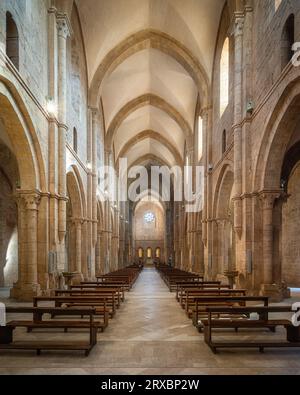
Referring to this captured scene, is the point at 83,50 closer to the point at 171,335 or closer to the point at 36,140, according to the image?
the point at 36,140

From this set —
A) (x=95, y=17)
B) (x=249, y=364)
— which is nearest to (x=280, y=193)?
(x=249, y=364)

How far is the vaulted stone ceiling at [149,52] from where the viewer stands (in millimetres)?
19797

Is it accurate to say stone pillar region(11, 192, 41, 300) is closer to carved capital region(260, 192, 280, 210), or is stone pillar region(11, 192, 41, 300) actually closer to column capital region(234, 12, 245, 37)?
carved capital region(260, 192, 280, 210)

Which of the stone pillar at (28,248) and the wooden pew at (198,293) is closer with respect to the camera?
the wooden pew at (198,293)

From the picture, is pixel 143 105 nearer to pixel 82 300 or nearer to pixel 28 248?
pixel 28 248

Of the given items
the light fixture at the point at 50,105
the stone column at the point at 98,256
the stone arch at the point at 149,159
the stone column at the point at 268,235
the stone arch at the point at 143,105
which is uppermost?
the stone arch at the point at 143,105

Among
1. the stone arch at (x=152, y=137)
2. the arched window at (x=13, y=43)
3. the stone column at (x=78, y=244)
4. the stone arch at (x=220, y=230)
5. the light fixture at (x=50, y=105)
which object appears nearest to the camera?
the arched window at (x=13, y=43)

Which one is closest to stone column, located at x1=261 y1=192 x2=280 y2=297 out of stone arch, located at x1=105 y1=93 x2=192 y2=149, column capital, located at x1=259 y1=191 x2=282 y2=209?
column capital, located at x1=259 y1=191 x2=282 y2=209

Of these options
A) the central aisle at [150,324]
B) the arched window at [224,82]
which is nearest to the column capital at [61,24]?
the arched window at [224,82]

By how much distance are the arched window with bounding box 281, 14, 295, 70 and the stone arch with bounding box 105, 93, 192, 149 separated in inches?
767

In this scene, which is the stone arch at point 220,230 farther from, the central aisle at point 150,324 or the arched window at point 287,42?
the arched window at point 287,42

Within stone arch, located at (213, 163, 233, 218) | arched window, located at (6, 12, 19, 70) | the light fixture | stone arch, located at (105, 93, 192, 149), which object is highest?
stone arch, located at (105, 93, 192, 149)

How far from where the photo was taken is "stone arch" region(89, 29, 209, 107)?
22.4m

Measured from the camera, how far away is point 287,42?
1113 cm
